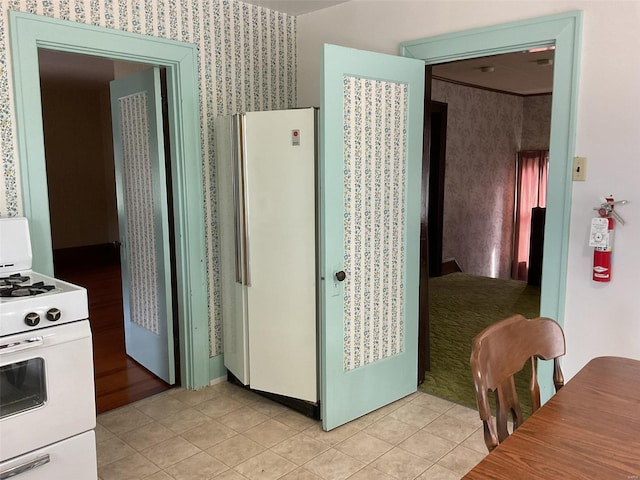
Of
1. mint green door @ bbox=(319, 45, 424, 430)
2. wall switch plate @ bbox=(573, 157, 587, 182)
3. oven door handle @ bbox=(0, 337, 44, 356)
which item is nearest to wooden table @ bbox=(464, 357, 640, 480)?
wall switch plate @ bbox=(573, 157, 587, 182)

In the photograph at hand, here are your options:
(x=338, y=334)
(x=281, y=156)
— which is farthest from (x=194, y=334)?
(x=281, y=156)

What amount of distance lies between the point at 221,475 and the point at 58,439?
76 centimetres

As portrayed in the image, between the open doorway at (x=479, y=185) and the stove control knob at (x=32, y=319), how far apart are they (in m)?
3.03

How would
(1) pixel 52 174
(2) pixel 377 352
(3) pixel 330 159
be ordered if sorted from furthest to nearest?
(1) pixel 52 174 < (2) pixel 377 352 < (3) pixel 330 159

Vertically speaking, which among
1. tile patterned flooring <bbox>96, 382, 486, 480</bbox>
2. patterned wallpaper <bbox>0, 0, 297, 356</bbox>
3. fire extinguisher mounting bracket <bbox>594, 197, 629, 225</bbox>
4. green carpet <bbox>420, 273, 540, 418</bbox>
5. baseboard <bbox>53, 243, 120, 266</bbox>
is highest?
patterned wallpaper <bbox>0, 0, 297, 356</bbox>

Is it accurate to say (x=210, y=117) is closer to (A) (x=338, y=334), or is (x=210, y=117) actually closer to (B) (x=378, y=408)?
(A) (x=338, y=334)

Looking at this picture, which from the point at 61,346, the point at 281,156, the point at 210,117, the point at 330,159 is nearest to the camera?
the point at 61,346

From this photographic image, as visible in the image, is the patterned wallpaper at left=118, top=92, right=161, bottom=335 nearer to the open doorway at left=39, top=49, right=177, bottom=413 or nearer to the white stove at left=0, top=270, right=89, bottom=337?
the white stove at left=0, top=270, right=89, bottom=337

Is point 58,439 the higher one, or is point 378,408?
point 58,439

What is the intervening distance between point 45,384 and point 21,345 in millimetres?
197

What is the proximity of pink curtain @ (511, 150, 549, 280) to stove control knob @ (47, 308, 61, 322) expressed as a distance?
23.4 ft

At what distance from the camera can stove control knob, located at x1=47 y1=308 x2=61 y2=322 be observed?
2.03 metres

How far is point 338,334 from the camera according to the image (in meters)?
2.86

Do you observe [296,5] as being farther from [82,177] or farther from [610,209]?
[82,177]
